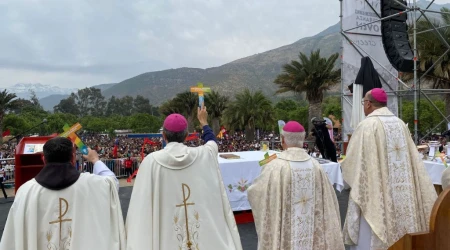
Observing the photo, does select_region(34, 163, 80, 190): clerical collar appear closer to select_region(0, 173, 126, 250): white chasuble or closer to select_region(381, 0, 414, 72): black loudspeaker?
select_region(0, 173, 126, 250): white chasuble

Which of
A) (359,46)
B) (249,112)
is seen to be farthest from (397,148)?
(249,112)

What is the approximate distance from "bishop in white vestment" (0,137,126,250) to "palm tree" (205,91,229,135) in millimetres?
34311

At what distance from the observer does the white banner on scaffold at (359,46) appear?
11156 mm

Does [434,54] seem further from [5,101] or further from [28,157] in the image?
[5,101]

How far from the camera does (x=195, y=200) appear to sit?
3.34 meters

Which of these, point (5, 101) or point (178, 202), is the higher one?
point (5, 101)

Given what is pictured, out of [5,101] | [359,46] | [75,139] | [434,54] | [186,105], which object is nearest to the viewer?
[75,139]

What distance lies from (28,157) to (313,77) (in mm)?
21364

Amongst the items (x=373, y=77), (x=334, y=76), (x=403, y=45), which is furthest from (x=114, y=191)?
(x=334, y=76)

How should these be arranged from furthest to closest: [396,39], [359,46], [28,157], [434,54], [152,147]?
[152,147]
[434,54]
[359,46]
[396,39]
[28,157]

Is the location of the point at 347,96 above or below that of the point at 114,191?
above

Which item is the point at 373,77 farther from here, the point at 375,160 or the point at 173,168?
the point at 173,168

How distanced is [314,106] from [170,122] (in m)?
24.6

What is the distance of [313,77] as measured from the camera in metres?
26.0
